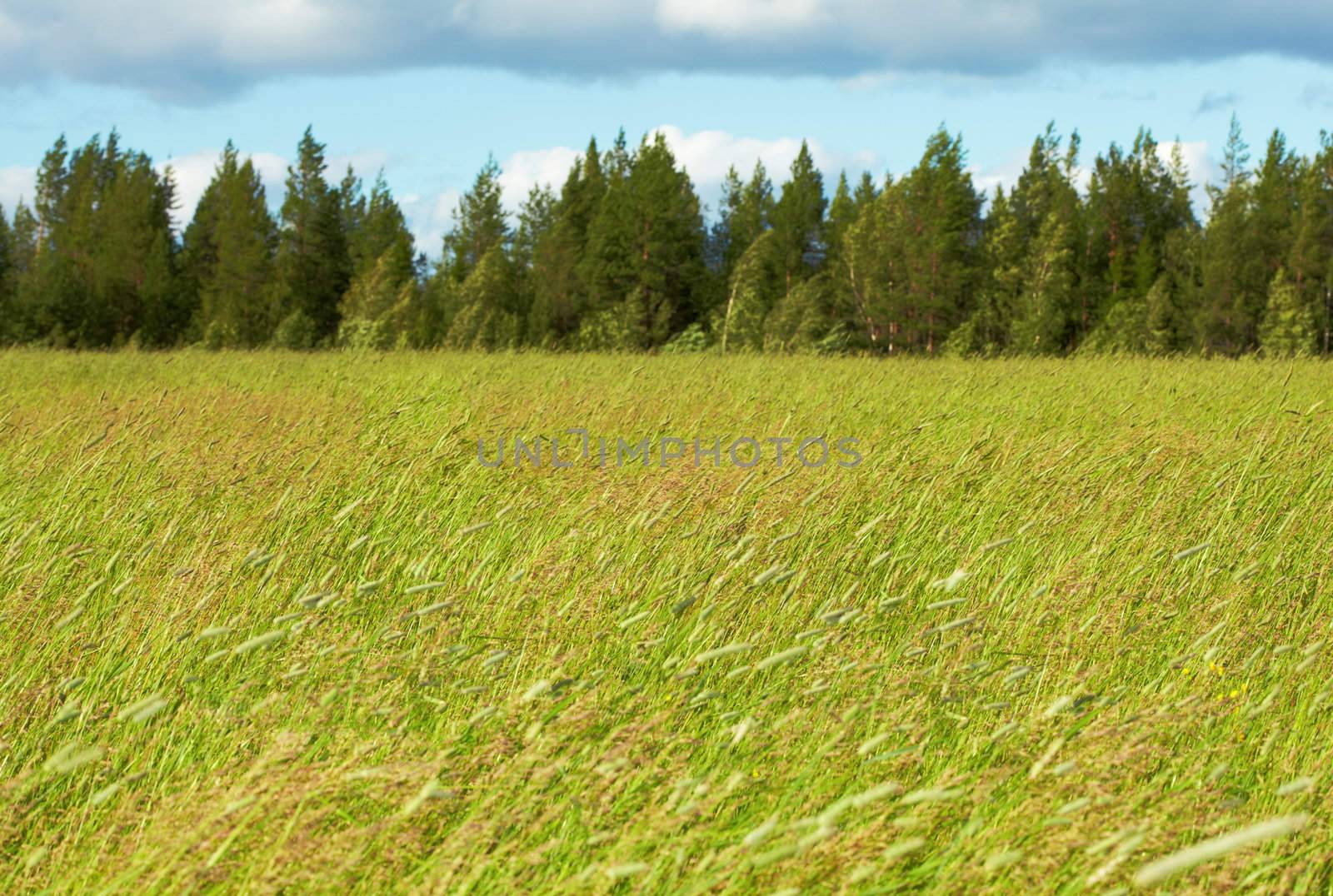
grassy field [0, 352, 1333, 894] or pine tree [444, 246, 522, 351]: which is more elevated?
grassy field [0, 352, 1333, 894]

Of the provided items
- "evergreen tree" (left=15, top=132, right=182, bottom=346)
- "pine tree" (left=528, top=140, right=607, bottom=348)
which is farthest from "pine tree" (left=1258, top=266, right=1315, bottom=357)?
"evergreen tree" (left=15, top=132, right=182, bottom=346)

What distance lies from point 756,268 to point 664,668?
3368cm

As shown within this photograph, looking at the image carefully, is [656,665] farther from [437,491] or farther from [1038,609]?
[437,491]

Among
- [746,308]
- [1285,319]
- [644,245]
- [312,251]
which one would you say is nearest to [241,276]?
[312,251]

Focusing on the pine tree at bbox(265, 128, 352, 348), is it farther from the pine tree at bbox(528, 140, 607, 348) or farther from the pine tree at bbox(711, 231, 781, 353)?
the pine tree at bbox(711, 231, 781, 353)

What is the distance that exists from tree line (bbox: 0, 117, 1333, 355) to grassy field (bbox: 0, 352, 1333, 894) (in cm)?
2768

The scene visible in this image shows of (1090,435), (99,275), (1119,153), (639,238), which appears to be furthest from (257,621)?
(1119,153)

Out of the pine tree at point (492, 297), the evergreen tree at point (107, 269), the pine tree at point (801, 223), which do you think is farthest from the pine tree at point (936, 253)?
the evergreen tree at point (107, 269)

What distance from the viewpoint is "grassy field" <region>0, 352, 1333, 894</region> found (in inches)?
69.4

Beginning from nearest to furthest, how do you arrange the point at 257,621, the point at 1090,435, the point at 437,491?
the point at 257,621 → the point at 437,491 → the point at 1090,435

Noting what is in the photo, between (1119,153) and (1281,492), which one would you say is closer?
(1281,492)

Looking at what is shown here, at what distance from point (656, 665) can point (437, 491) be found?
2229mm

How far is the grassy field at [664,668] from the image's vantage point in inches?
69.4

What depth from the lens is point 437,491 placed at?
4688 mm
